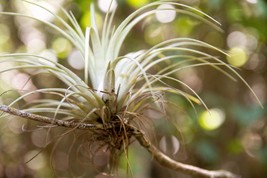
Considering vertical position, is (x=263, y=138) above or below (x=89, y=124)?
below

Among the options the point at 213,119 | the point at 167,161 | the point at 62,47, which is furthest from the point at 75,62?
the point at 167,161

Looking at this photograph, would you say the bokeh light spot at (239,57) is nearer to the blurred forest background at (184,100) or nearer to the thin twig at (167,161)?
the blurred forest background at (184,100)

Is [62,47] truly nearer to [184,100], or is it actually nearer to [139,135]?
[184,100]

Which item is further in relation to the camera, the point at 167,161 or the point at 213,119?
the point at 213,119

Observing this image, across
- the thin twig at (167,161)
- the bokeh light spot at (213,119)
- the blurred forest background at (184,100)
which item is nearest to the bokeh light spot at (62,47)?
the blurred forest background at (184,100)

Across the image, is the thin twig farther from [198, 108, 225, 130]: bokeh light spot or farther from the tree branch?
[198, 108, 225, 130]: bokeh light spot

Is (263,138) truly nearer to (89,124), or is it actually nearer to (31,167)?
(31,167)

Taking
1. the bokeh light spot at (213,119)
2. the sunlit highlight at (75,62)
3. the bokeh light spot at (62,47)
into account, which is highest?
the bokeh light spot at (62,47)

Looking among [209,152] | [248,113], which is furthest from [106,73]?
[209,152]
